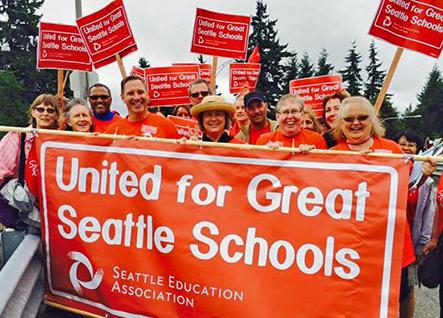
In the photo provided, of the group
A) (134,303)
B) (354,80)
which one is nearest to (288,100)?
(134,303)

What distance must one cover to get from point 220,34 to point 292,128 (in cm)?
339

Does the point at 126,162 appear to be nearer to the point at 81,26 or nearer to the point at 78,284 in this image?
the point at 78,284

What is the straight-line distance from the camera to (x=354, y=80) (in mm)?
64438

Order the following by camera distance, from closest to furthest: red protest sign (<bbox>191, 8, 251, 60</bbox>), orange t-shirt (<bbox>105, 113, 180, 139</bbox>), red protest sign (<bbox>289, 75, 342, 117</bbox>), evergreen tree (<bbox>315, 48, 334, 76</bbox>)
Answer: orange t-shirt (<bbox>105, 113, 180, 139</bbox>) → red protest sign (<bbox>191, 8, 251, 60</bbox>) → red protest sign (<bbox>289, 75, 342, 117</bbox>) → evergreen tree (<bbox>315, 48, 334, 76</bbox>)

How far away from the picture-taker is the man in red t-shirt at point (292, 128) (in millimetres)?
3893

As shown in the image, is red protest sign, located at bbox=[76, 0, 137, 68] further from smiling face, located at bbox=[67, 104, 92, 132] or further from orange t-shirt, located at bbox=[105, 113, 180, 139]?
orange t-shirt, located at bbox=[105, 113, 180, 139]

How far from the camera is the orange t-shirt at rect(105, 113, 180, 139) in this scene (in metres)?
4.34

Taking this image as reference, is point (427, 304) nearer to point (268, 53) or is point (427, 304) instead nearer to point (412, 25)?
point (412, 25)

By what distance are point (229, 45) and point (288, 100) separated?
10.6ft

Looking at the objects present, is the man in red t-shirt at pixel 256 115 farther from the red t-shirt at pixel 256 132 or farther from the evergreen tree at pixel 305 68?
the evergreen tree at pixel 305 68

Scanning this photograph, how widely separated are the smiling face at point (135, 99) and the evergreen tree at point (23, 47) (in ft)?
144

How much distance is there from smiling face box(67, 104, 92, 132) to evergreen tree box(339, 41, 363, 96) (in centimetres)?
6168

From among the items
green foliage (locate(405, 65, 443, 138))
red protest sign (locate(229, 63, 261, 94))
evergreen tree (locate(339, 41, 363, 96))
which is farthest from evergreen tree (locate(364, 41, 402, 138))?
red protest sign (locate(229, 63, 261, 94))

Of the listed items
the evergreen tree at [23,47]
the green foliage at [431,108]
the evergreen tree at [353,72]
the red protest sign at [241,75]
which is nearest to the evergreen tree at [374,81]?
the evergreen tree at [353,72]
